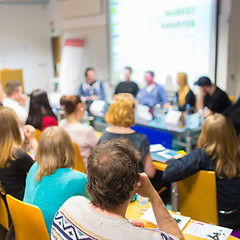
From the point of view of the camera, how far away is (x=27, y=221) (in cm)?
175

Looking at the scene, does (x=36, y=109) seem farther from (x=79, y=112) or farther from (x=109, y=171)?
(x=109, y=171)

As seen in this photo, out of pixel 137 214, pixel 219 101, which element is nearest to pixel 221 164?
pixel 137 214

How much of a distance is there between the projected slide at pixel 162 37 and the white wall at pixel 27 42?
9.24ft

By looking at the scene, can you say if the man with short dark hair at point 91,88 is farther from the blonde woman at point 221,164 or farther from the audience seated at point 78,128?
the blonde woman at point 221,164

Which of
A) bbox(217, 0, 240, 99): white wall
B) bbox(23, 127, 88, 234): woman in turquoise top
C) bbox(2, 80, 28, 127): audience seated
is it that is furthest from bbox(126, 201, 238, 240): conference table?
bbox(217, 0, 240, 99): white wall

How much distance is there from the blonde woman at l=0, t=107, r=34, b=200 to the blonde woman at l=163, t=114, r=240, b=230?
113 cm

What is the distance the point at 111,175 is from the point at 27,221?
93 cm

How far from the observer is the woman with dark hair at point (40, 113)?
341 centimetres

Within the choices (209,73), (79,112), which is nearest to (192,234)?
(79,112)

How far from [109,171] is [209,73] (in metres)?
4.92

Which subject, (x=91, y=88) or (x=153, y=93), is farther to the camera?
(x=91, y=88)

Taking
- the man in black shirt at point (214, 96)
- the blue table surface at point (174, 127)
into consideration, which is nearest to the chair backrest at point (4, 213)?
the blue table surface at point (174, 127)

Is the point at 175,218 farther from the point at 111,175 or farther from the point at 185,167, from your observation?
the point at 111,175

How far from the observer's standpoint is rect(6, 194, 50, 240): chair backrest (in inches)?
64.5
